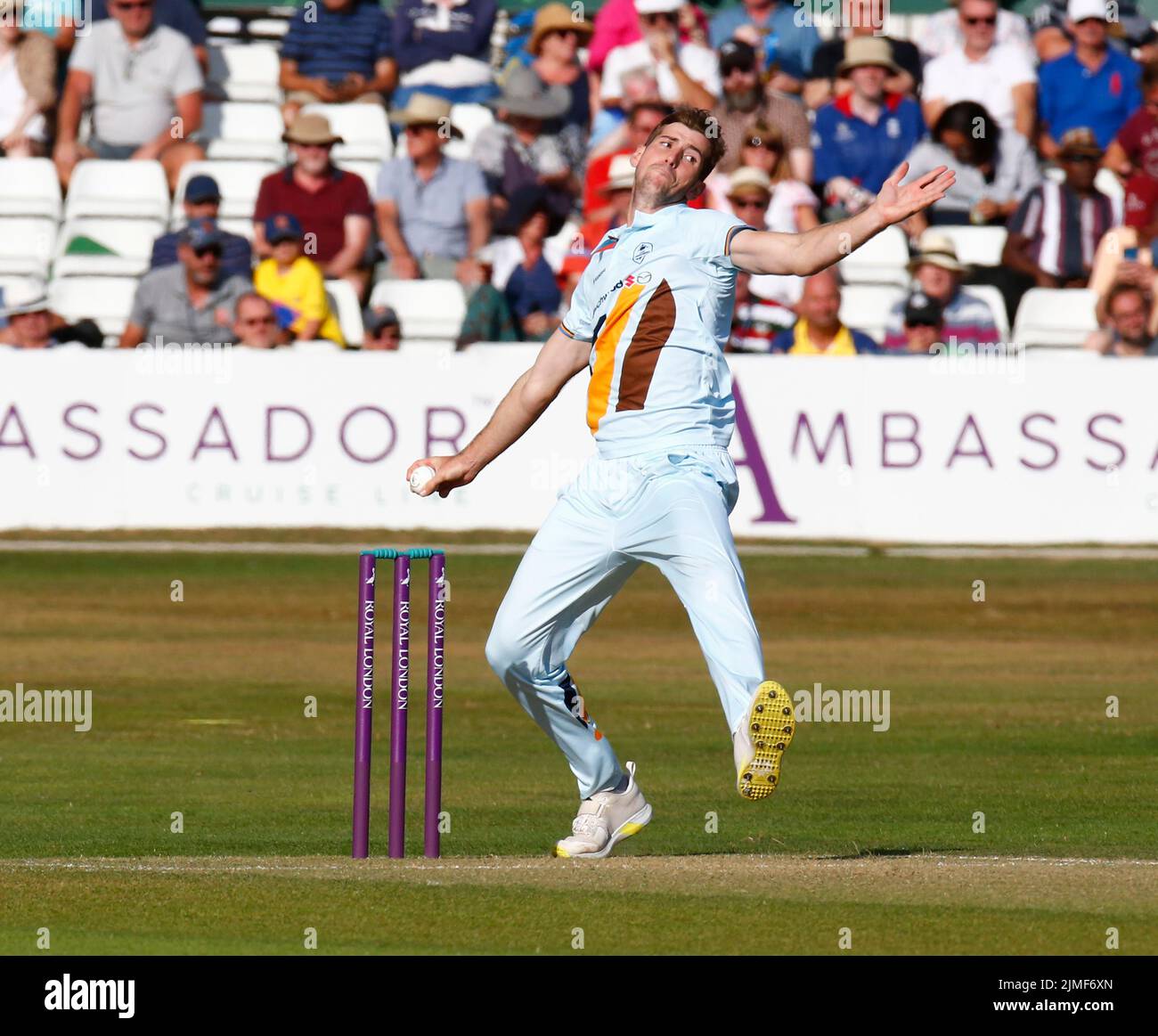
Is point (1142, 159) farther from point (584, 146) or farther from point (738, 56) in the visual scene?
point (584, 146)

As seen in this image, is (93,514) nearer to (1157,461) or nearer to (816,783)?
(1157,461)

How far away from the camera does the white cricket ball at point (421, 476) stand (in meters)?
8.20

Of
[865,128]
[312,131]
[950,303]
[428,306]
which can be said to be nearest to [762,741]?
[950,303]

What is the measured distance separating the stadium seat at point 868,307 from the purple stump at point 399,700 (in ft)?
45.3

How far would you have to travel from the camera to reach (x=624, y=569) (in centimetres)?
813

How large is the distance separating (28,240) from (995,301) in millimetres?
8577

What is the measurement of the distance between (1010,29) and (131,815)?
613 inches

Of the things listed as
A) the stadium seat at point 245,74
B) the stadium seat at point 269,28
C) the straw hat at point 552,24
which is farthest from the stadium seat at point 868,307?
the stadium seat at point 269,28

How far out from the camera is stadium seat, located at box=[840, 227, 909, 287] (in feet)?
72.3

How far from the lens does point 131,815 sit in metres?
10.4

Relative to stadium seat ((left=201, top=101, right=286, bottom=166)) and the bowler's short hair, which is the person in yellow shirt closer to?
stadium seat ((left=201, top=101, right=286, bottom=166))

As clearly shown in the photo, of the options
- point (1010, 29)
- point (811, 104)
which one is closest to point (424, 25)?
point (811, 104)

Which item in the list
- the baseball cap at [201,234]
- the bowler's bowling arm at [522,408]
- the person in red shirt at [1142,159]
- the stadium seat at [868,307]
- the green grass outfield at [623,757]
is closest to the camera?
the green grass outfield at [623,757]

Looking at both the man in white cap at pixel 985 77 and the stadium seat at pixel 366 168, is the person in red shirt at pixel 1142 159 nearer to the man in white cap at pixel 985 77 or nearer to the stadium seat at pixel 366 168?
the man in white cap at pixel 985 77
